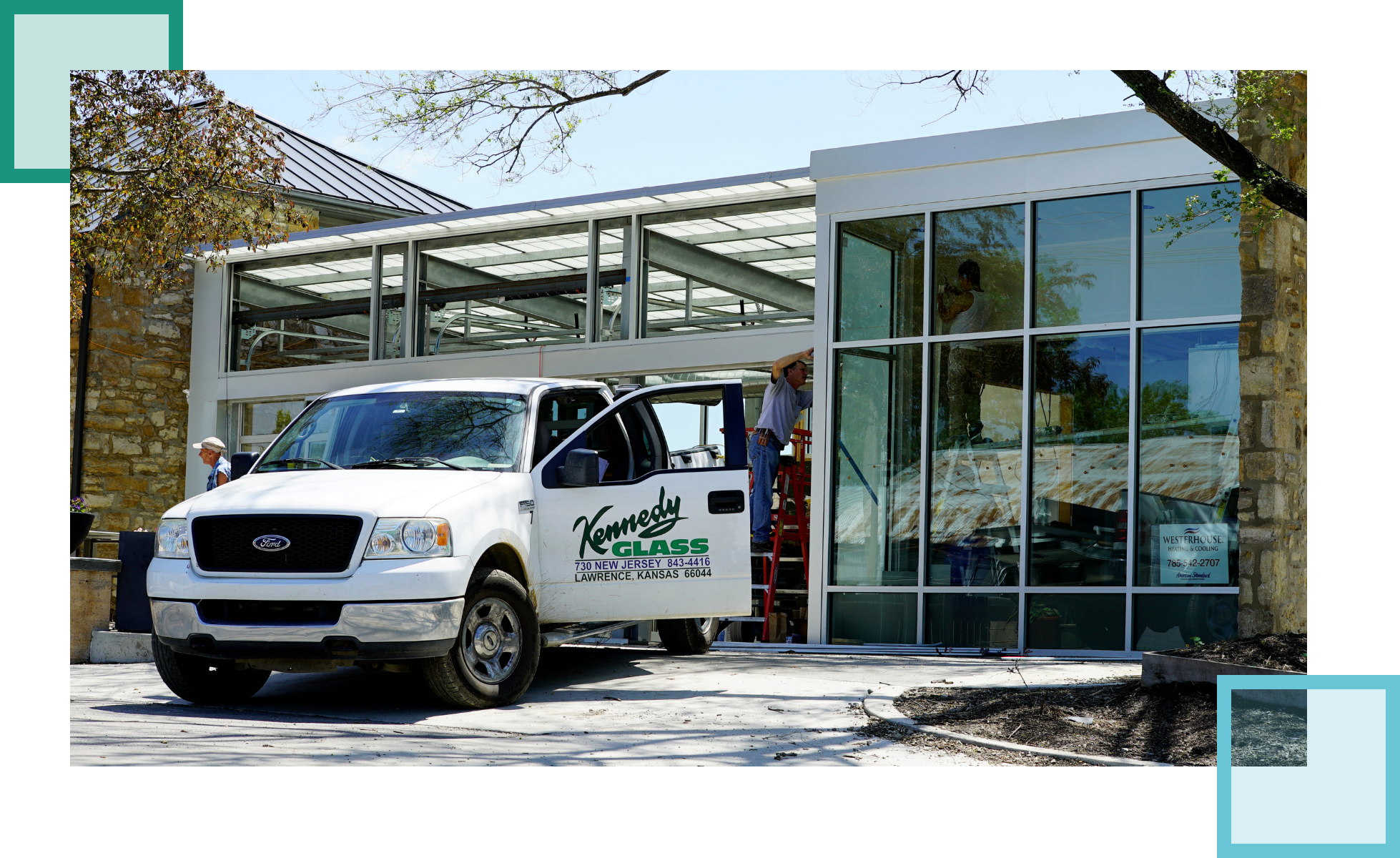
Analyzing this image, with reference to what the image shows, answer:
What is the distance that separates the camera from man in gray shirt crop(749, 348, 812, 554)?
1263 cm

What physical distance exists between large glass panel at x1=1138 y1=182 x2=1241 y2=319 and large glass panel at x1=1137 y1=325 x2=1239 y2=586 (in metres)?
0.20

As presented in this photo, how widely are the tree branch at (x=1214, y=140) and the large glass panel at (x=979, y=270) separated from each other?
521 centimetres

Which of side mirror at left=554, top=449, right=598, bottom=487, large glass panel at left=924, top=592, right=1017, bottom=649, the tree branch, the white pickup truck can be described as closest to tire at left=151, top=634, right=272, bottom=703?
the white pickup truck

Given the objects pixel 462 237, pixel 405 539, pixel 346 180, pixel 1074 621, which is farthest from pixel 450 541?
pixel 346 180

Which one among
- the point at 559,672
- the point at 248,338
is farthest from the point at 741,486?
the point at 248,338

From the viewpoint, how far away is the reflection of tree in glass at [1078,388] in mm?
11492

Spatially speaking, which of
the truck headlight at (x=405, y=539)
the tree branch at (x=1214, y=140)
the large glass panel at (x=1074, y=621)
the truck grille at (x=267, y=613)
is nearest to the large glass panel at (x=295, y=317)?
the large glass panel at (x=1074, y=621)

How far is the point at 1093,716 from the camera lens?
680 centimetres

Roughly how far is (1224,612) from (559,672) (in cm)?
562

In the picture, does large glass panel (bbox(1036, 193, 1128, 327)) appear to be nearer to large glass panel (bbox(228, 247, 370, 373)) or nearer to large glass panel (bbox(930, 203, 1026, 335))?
large glass panel (bbox(930, 203, 1026, 335))

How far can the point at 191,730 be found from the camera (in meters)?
6.34

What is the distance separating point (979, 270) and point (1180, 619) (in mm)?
3644

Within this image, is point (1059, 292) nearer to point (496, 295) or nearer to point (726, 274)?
point (726, 274)
